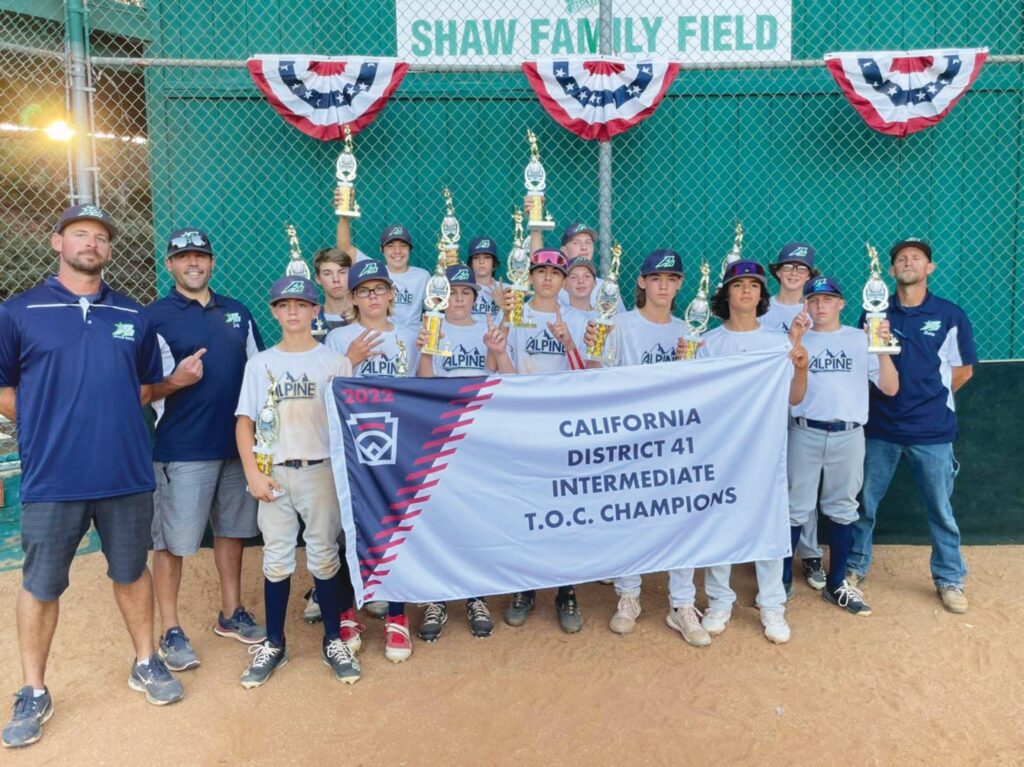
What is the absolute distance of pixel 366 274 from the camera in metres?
4.11

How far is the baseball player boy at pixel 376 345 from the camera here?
13.4ft

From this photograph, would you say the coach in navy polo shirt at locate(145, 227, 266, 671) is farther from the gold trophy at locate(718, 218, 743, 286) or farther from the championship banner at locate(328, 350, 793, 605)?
the gold trophy at locate(718, 218, 743, 286)

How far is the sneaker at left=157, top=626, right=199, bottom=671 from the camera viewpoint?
405 centimetres

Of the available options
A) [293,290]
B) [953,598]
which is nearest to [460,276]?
[293,290]

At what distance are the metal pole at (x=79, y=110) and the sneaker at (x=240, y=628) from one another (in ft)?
8.81

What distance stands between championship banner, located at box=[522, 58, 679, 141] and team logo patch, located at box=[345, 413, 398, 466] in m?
2.84

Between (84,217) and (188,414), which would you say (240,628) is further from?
(84,217)

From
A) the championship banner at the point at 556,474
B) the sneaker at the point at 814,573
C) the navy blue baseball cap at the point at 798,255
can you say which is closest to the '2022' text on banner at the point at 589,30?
the navy blue baseball cap at the point at 798,255

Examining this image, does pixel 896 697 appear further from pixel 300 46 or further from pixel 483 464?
pixel 300 46

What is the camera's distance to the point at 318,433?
3.88 metres

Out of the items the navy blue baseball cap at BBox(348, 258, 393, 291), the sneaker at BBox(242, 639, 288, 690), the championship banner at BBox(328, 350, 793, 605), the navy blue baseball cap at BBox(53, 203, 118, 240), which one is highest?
the navy blue baseball cap at BBox(53, 203, 118, 240)

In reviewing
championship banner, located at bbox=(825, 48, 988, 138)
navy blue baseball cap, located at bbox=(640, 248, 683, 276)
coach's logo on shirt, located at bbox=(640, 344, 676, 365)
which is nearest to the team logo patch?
coach's logo on shirt, located at bbox=(640, 344, 676, 365)

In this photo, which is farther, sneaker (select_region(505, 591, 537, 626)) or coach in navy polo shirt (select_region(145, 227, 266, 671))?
sneaker (select_region(505, 591, 537, 626))

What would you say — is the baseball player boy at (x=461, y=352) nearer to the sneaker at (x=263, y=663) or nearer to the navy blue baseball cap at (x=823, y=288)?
the sneaker at (x=263, y=663)
